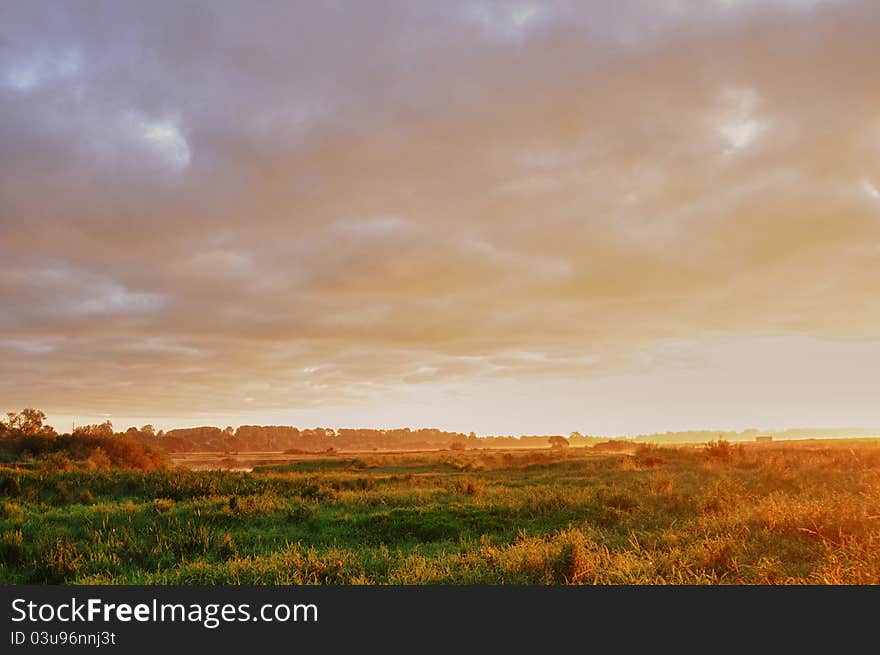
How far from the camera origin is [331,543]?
1587cm

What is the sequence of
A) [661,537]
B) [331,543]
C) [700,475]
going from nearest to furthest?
1. [661,537]
2. [331,543]
3. [700,475]

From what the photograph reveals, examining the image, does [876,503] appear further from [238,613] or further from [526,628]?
[238,613]

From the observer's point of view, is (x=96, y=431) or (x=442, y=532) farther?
(x=96, y=431)

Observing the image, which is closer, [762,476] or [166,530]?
[166,530]

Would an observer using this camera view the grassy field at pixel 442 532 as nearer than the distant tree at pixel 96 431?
Yes

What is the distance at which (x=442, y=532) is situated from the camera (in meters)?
16.7

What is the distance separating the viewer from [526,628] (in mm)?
7090

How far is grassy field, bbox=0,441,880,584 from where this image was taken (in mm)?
10703

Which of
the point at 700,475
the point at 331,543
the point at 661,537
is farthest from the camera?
the point at 700,475

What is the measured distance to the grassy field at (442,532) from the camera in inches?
421

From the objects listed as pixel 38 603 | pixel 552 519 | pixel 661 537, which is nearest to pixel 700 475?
pixel 552 519

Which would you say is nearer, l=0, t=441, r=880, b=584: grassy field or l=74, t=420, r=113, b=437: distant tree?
l=0, t=441, r=880, b=584: grassy field

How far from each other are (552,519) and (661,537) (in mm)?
5062

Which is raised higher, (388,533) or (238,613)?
(238,613)
